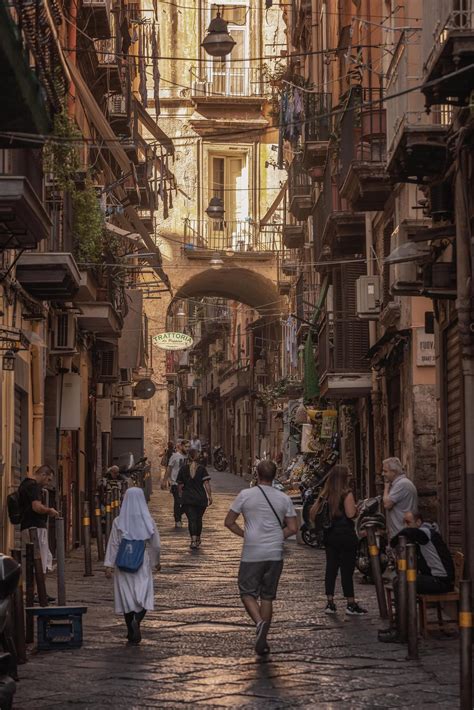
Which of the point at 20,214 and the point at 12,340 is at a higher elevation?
the point at 20,214

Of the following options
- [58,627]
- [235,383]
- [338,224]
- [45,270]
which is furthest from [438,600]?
[235,383]

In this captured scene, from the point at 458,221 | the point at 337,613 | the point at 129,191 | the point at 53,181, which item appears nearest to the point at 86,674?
the point at 337,613

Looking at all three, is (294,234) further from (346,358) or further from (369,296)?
(369,296)

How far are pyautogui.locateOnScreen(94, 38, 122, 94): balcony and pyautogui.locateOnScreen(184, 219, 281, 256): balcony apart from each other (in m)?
21.0

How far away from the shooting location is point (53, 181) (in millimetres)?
19781

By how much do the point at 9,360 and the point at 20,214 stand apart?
3804 millimetres

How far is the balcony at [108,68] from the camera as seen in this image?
30.0 meters

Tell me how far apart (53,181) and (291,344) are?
2929cm

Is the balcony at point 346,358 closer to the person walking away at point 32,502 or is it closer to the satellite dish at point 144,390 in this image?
the person walking away at point 32,502

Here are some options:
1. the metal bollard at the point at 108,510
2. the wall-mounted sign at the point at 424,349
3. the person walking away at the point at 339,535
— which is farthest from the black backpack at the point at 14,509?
the wall-mounted sign at the point at 424,349

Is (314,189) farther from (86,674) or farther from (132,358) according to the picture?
(86,674)

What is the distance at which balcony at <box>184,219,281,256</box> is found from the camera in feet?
174

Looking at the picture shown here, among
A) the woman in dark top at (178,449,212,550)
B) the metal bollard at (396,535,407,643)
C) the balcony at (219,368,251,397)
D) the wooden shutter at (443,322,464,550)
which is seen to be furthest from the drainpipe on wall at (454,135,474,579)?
the balcony at (219,368,251,397)

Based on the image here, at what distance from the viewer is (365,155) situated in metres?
22.8
